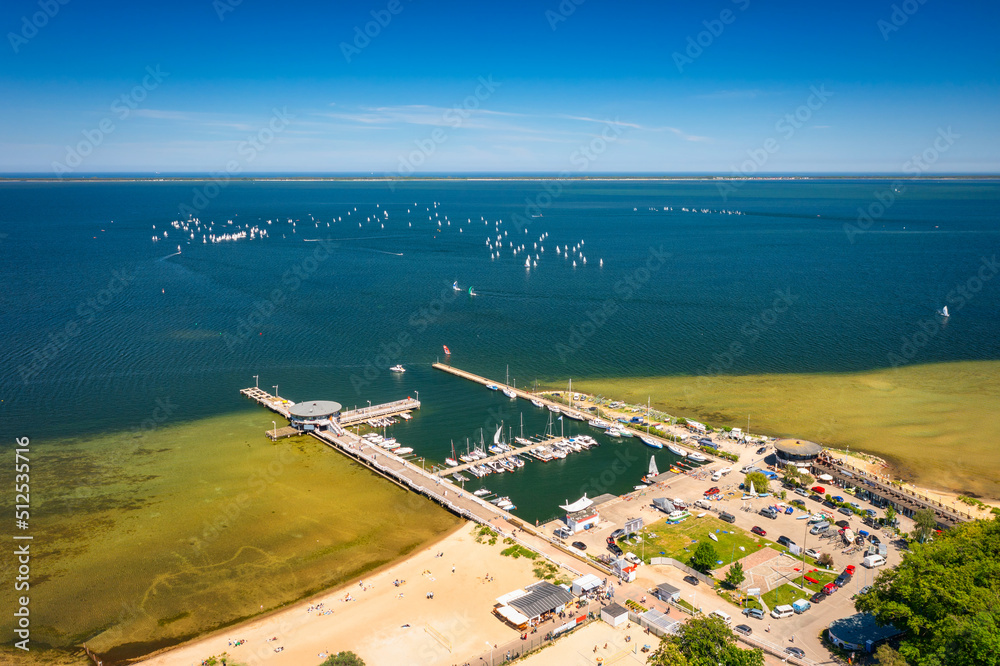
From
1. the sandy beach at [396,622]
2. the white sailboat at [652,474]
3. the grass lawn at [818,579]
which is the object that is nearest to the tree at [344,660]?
the sandy beach at [396,622]

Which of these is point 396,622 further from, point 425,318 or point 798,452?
point 425,318

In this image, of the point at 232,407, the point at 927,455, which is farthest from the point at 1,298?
the point at 927,455

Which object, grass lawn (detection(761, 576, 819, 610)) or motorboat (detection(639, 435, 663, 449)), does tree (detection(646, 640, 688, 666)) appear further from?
motorboat (detection(639, 435, 663, 449))


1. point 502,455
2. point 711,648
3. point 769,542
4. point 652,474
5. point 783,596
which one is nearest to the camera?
point 711,648

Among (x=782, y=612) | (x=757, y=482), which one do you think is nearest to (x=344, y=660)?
(x=782, y=612)

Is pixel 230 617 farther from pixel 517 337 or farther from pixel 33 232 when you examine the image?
pixel 33 232

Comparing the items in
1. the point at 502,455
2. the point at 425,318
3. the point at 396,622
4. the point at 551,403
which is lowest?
the point at 396,622

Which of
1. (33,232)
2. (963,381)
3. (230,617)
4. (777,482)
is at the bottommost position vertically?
(230,617)
